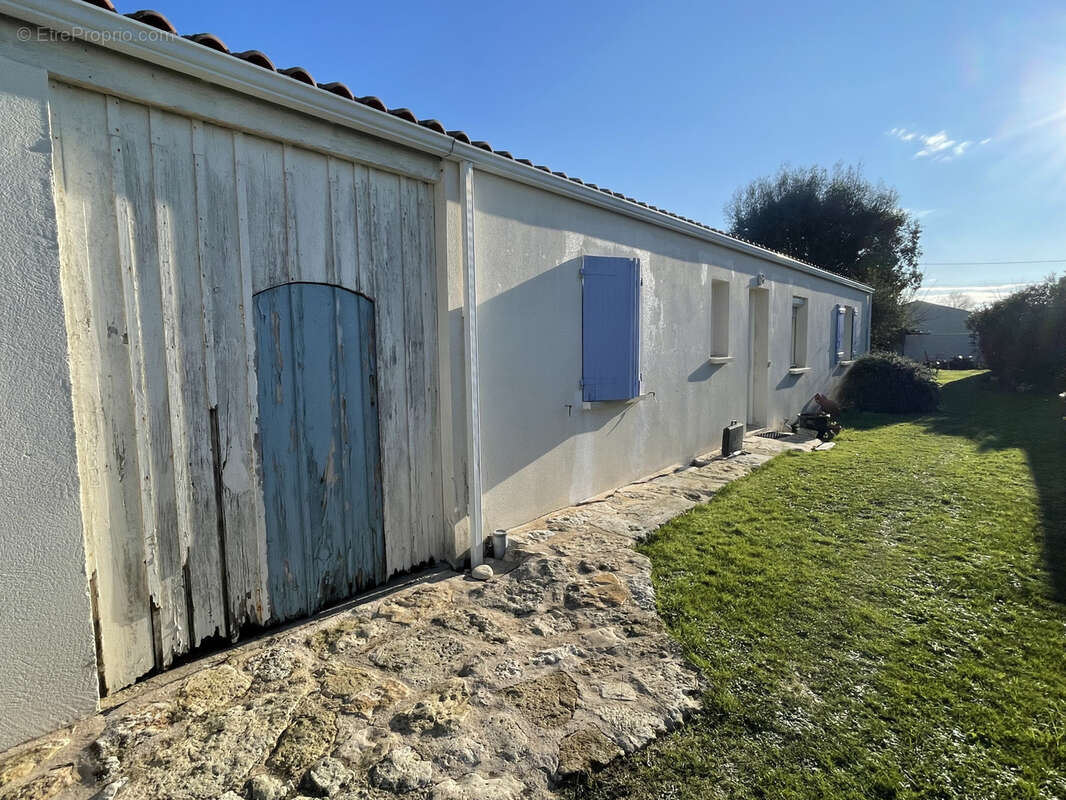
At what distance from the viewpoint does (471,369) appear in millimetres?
3602

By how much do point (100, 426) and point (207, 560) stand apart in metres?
0.78

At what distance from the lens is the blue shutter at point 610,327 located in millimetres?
4750

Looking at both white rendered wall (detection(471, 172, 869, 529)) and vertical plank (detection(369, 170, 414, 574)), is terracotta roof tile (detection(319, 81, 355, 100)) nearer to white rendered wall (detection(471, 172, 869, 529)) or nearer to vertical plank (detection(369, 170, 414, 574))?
vertical plank (detection(369, 170, 414, 574))

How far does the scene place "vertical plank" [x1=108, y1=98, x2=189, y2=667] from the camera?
2314mm

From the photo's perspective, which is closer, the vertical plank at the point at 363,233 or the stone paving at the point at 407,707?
the stone paving at the point at 407,707

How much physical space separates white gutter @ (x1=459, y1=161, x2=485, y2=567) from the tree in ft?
61.3

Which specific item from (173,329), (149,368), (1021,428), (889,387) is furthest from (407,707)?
(889,387)

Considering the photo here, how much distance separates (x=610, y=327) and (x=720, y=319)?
3048 millimetres

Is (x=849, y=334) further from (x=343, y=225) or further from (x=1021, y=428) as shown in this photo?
(x=343, y=225)

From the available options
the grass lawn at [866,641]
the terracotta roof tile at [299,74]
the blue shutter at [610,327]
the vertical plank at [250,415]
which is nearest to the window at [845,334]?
the grass lawn at [866,641]

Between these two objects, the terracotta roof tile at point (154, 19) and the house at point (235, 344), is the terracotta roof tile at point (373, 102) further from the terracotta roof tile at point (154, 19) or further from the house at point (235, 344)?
the terracotta roof tile at point (154, 19)

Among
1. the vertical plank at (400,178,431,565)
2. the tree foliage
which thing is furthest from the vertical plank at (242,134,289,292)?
the tree foliage

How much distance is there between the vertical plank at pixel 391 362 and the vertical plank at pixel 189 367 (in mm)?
961
